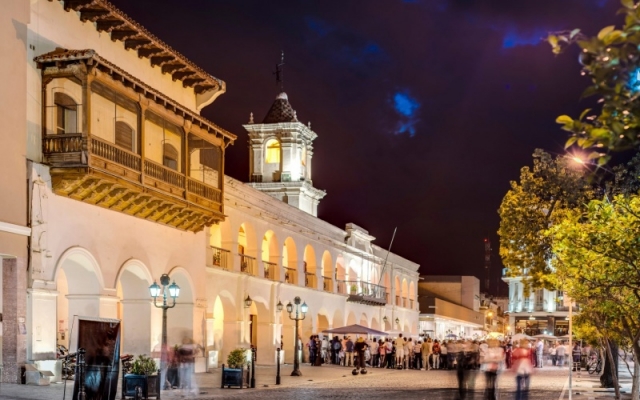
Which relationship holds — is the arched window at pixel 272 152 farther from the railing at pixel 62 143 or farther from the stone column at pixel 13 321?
the stone column at pixel 13 321

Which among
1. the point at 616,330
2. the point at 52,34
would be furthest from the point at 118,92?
the point at 616,330

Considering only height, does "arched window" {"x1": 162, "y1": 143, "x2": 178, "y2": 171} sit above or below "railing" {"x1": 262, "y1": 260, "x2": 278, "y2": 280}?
above

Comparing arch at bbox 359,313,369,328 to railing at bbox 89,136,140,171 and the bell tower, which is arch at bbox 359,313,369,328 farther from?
railing at bbox 89,136,140,171

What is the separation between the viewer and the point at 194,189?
1128 inches

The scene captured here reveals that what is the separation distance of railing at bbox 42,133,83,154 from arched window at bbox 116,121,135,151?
10.3ft

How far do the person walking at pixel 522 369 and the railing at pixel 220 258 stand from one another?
1569cm

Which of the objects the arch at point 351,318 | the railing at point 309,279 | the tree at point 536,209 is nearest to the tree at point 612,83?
the tree at point 536,209

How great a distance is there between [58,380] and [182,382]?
2884 millimetres

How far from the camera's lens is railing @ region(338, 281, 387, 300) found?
52.7 meters

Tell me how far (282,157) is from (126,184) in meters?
33.0

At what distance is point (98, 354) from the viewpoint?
15.8 metres

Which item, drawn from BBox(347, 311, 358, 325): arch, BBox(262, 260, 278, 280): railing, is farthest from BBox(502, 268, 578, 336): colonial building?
BBox(262, 260, 278, 280): railing

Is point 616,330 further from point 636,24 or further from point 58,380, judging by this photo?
point 636,24

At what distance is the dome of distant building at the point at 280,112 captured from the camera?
188 feet
